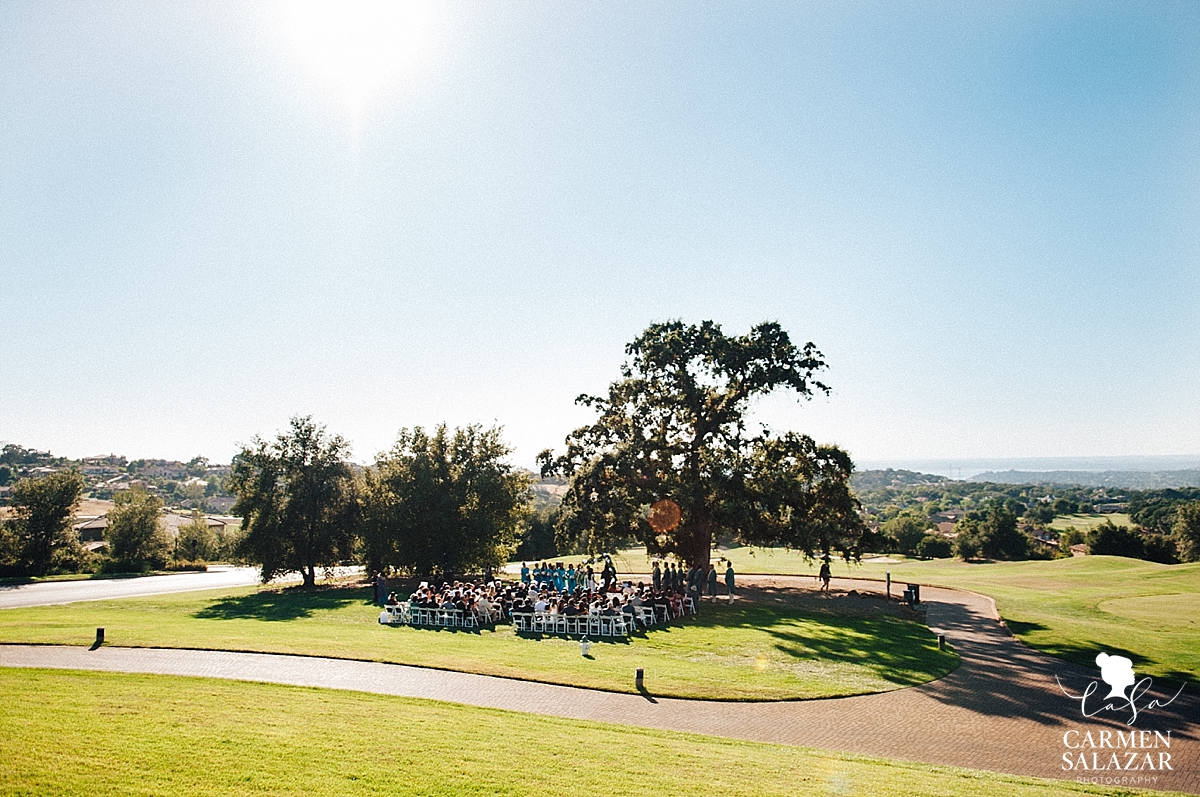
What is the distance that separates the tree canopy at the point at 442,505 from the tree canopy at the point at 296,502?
247 cm

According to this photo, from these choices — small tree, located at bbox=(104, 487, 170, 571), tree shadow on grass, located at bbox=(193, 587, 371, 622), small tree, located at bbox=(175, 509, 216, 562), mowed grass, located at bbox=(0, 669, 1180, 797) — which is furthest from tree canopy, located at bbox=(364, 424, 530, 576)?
small tree, located at bbox=(175, 509, 216, 562)

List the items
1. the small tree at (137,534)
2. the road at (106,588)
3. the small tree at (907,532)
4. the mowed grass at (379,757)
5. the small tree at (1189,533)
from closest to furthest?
the mowed grass at (379,757)
the road at (106,588)
the small tree at (137,534)
the small tree at (1189,533)
the small tree at (907,532)

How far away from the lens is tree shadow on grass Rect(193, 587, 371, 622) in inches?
1064

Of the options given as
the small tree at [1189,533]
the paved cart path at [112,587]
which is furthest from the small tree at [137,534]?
the small tree at [1189,533]

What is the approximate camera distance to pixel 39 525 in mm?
51156

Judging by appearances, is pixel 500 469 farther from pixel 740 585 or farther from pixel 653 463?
pixel 740 585

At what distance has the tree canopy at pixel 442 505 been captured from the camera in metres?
36.5

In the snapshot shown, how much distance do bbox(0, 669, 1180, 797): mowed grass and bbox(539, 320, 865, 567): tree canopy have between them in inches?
850

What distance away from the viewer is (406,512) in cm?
3644

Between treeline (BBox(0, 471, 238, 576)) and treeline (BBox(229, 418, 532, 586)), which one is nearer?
treeline (BBox(229, 418, 532, 586))

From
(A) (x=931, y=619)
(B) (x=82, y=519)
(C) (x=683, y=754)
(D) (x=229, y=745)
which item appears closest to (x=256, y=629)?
(D) (x=229, y=745)

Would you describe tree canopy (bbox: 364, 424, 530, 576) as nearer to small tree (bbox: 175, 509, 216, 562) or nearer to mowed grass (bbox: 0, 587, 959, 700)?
mowed grass (bbox: 0, 587, 959, 700)

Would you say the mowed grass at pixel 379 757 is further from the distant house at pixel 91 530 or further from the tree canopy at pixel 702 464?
the distant house at pixel 91 530

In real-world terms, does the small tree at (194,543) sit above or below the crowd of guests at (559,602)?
below
